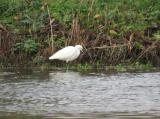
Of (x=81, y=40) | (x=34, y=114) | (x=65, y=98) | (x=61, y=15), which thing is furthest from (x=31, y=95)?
(x=61, y=15)

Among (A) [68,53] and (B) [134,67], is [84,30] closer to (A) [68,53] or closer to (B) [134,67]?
(A) [68,53]

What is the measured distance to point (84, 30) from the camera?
1886 centimetres

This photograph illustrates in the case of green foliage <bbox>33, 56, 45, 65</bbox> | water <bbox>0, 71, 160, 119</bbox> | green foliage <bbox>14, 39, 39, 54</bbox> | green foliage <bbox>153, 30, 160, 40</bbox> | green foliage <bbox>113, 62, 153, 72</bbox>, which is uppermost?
green foliage <bbox>153, 30, 160, 40</bbox>

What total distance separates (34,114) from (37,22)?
865 centimetres

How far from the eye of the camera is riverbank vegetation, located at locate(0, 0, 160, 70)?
714 inches

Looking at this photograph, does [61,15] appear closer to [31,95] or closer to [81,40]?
[81,40]

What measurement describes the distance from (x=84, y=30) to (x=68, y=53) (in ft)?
3.74

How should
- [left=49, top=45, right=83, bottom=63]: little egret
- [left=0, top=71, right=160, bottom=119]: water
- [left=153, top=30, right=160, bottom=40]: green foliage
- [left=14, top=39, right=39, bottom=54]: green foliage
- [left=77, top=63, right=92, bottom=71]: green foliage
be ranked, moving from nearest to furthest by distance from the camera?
[left=0, top=71, right=160, bottom=119]: water → [left=77, top=63, right=92, bottom=71]: green foliage → [left=49, top=45, right=83, bottom=63]: little egret → [left=153, top=30, right=160, bottom=40]: green foliage → [left=14, top=39, right=39, bottom=54]: green foliage

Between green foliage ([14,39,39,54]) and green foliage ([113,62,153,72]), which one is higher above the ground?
green foliage ([14,39,39,54])

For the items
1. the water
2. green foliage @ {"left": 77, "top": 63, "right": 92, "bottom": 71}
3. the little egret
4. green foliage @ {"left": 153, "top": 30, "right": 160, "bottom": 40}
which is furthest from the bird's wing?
green foliage @ {"left": 153, "top": 30, "right": 160, "bottom": 40}

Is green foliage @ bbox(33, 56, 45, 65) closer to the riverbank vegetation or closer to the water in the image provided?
the riverbank vegetation

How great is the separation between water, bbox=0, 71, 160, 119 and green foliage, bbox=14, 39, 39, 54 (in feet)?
5.88

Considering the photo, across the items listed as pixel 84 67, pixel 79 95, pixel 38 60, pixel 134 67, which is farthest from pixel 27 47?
pixel 79 95

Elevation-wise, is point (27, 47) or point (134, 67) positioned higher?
point (27, 47)
